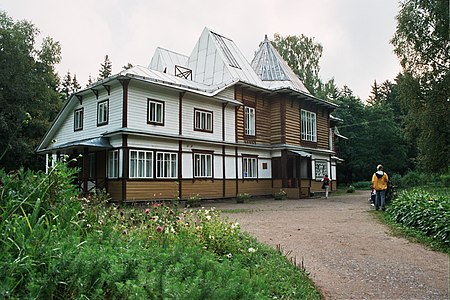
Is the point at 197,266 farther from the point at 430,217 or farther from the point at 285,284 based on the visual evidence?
the point at 430,217

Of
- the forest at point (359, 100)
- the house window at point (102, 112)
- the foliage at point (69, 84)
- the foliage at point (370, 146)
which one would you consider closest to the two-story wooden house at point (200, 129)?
the house window at point (102, 112)

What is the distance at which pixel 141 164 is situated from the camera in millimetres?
17406

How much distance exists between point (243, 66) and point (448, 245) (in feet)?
64.4

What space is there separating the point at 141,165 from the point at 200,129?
4187mm

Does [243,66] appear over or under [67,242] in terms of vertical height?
over

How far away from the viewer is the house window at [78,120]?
20.7 meters

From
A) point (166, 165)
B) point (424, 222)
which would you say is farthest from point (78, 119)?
point (424, 222)

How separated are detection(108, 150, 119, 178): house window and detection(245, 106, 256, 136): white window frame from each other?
8.49m

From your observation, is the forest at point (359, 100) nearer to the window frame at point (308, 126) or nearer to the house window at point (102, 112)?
the house window at point (102, 112)

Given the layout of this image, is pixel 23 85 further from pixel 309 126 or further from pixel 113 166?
pixel 309 126

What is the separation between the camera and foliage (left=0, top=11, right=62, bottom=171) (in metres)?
28.3

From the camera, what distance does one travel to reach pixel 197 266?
3.61m

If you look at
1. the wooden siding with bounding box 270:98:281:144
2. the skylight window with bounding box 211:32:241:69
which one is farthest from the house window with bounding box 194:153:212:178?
the skylight window with bounding box 211:32:241:69

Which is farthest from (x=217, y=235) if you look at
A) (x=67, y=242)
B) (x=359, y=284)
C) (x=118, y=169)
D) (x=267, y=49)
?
(x=267, y=49)
